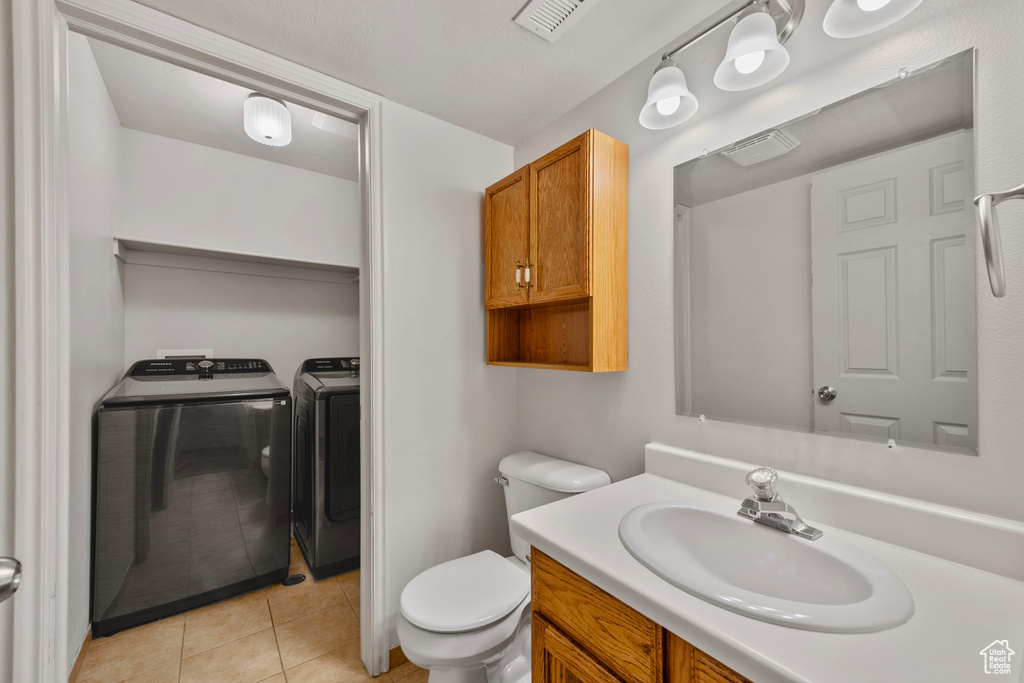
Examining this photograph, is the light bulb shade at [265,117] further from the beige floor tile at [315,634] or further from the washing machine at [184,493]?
the beige floor tile at [315,634]

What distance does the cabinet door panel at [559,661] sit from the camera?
2.80 ft

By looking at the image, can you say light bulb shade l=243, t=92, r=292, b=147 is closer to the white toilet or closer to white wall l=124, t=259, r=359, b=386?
white wall l=124, t=259, r=359, b=386

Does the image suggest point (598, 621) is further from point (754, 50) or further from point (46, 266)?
point (46, 266)

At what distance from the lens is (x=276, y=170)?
9.10 feet

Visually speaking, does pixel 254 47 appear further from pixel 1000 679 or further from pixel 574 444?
pixel 1000 679

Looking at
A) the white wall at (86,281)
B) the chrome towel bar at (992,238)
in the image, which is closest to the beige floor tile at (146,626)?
the white wall at (86,281)

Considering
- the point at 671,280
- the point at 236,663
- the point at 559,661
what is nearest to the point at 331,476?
the point at 236,663

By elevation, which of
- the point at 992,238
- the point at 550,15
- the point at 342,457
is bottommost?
the point at 342,457

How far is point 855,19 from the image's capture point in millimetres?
899

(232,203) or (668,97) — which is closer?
(668,97)

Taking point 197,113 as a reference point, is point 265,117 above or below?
below

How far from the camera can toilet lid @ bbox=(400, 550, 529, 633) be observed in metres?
1.26

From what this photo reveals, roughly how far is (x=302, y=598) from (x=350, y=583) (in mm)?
242

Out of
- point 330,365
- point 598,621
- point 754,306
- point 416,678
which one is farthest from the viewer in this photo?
point 330,365
